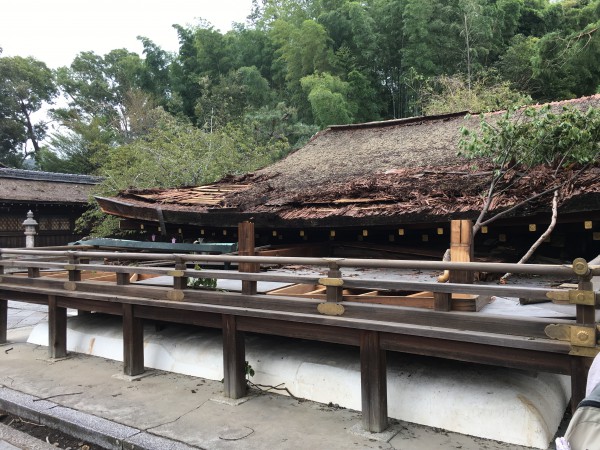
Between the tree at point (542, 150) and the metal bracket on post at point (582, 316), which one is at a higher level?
the tree at point (542, 150)

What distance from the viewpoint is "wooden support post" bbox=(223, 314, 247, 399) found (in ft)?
16.3

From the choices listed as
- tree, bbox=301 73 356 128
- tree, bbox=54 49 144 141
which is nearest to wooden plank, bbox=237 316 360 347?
tree, bbox=301 73 356 128

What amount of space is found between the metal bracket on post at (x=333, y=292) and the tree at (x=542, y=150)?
57.3 inches

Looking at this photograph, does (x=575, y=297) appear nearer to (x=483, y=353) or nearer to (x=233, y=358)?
(x=483, y=353)

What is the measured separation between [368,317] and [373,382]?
58cm

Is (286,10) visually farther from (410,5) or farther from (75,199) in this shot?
(75,199)

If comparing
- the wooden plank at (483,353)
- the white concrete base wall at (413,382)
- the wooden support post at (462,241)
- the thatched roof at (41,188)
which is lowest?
the white concrete base wall at (413,382)

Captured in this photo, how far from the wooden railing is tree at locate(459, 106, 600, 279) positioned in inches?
47.6

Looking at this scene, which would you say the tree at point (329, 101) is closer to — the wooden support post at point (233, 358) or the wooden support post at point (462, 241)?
the wooden support post at point (233, 358)

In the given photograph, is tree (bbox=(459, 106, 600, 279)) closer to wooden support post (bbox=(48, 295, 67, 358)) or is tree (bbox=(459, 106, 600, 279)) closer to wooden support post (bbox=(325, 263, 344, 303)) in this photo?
wooden support post (bbox=(325, 263, 344, 303))

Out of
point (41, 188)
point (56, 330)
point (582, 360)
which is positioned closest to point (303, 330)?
point (582, 360)

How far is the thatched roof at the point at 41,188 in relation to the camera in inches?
694

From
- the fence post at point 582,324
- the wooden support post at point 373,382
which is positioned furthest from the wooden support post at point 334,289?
the fence post at point 582,324

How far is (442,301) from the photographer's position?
372 cm
